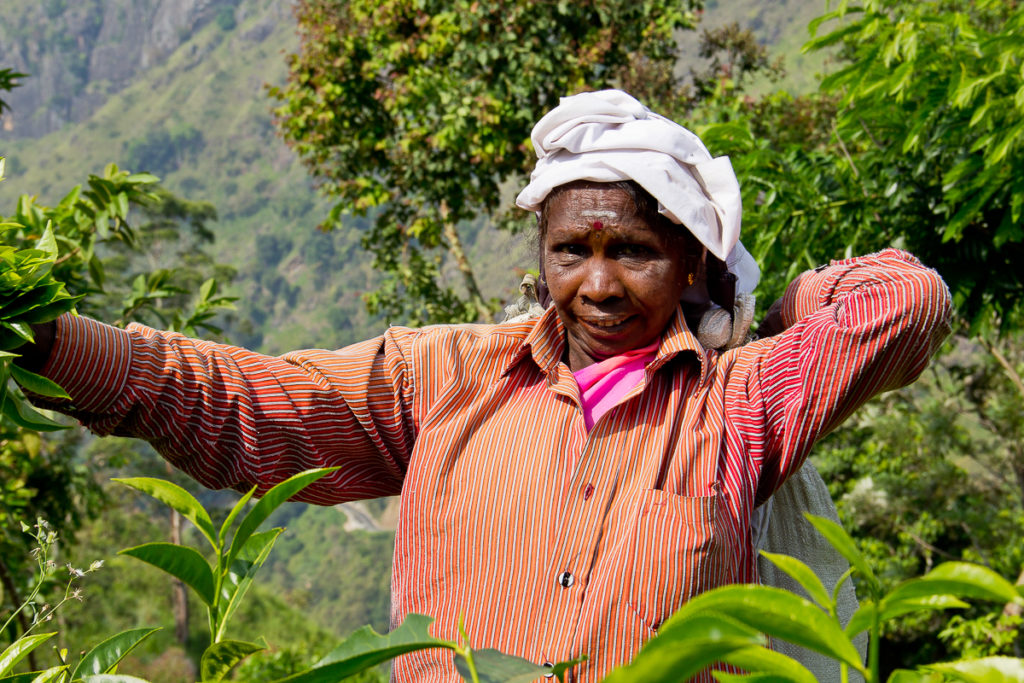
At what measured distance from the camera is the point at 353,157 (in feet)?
26.9

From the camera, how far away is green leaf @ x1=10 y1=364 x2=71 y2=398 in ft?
3.37

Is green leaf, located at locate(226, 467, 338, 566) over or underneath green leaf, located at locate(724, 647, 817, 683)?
underneath

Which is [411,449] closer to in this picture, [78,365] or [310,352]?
[310,352]

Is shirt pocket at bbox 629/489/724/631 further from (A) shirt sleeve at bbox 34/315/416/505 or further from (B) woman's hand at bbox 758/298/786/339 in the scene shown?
(B) woman's hand at bbox 758/298/786/339

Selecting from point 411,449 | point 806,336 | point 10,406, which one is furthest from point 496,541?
point 10,406

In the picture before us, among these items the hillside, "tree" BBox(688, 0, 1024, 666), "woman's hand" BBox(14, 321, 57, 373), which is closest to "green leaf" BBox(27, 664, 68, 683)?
"woman's hand" BBox(14, 321, 57, 373)

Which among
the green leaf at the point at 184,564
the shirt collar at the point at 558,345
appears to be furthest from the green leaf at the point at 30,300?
the shirt collar at the point at 558,345

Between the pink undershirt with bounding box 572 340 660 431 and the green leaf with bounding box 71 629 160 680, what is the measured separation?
100 cm

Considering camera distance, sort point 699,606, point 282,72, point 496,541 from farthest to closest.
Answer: point 282,72, point 496,541, point 699,606

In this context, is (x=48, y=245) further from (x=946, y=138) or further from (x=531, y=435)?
(x=946, y=138)

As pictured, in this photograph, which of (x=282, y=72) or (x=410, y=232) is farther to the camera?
(x=282, y=72)

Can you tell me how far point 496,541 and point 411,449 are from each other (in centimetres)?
28

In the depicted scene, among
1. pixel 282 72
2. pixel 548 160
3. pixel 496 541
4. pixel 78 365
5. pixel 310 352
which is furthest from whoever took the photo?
pixel 282 72

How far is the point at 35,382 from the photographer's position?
105 centimetres
